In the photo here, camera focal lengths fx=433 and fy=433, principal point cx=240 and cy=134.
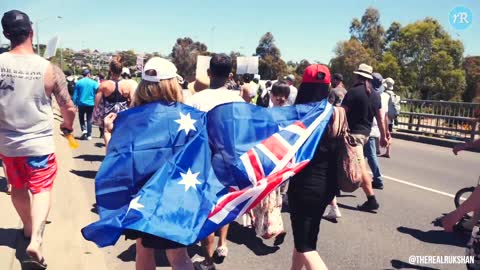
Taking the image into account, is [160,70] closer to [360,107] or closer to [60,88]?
[60,88]

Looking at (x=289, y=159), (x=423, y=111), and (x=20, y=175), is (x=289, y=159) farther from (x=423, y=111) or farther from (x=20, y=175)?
(x=423, y=111)

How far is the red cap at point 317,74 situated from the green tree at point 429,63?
39.7 metres

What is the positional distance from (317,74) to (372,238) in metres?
2.69

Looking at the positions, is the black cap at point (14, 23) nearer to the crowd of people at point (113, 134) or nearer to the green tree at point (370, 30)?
the crowd of people at point (113, 134)

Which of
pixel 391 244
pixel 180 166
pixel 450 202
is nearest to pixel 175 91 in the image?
pixel 180 166

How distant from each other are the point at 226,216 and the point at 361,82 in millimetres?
3716

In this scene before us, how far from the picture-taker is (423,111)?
16.4 meters

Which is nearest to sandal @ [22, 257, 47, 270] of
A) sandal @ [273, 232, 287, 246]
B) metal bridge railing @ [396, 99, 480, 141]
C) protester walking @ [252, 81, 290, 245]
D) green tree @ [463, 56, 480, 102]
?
protester walking @ [252, 81, 290, 245]

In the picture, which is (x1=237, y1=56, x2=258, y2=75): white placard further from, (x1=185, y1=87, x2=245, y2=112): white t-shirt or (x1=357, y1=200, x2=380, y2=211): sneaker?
(x1=185, y1=87, x2=245, y2=112): white t-shirt

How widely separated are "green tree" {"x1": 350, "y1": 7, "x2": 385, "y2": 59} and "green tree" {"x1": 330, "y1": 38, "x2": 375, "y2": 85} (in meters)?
7.46

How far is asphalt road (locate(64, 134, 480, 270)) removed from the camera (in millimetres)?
4349

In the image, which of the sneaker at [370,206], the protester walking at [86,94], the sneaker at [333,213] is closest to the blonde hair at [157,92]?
the sneaker at [333,213]

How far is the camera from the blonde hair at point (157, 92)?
9.54 feet

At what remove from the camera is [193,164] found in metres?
2.79
